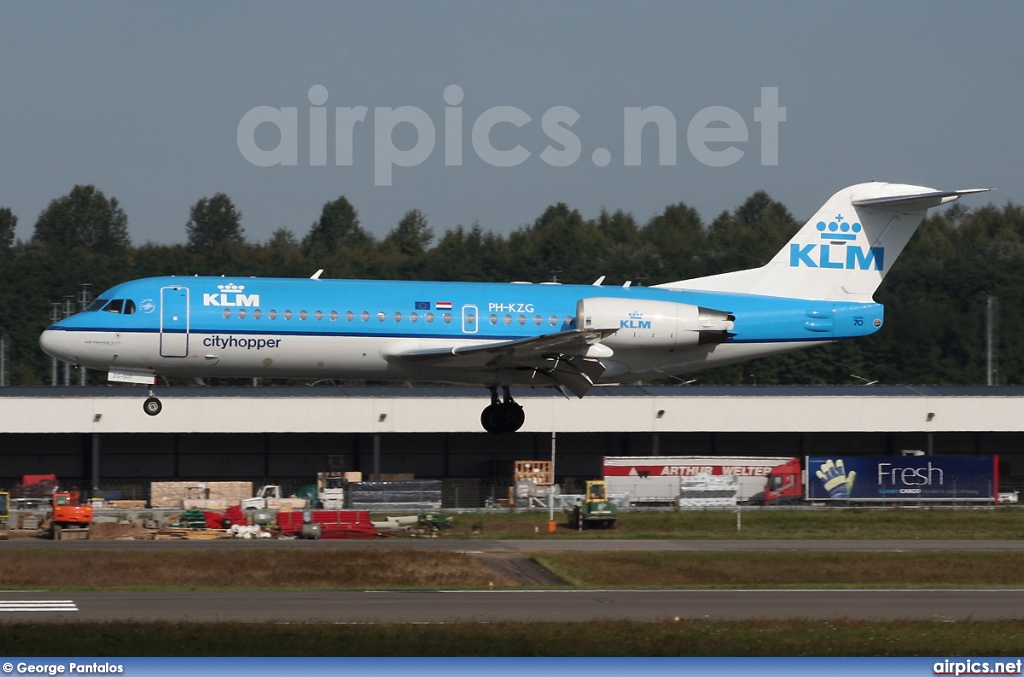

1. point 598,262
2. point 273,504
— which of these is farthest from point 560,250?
point 273,504

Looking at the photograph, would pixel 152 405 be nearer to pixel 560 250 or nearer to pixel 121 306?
pixel 121 306

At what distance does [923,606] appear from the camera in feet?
79.9

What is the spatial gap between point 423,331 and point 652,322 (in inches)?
202

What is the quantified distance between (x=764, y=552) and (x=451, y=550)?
25.8ft

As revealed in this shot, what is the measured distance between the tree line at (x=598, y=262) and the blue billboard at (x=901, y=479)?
139 inches

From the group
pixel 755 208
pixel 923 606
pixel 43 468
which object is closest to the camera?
pixel 923 606

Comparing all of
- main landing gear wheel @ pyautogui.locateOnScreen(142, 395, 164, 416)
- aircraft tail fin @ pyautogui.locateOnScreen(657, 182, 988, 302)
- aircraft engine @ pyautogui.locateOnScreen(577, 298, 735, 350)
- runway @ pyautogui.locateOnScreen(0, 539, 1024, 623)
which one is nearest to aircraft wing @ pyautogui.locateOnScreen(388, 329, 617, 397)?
aircraft engine @ pyautogui.locateOnScreen(577, 298, 735, 350)

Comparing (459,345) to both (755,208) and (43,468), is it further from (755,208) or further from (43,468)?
(755,208)

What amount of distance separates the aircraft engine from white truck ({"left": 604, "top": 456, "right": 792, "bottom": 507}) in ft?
66.6

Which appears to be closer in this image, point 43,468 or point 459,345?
point 459,345

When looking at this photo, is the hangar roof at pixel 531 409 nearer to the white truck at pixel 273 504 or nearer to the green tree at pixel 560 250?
the white truck at pixel 273 504

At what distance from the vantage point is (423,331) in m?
29.4

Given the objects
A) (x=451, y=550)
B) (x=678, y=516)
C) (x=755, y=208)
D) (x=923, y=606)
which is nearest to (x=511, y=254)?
(x=755, y=208)

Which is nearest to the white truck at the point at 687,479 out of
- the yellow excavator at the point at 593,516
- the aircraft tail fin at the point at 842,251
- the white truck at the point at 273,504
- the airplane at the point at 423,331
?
the yellow excavator at the point at 593,516
